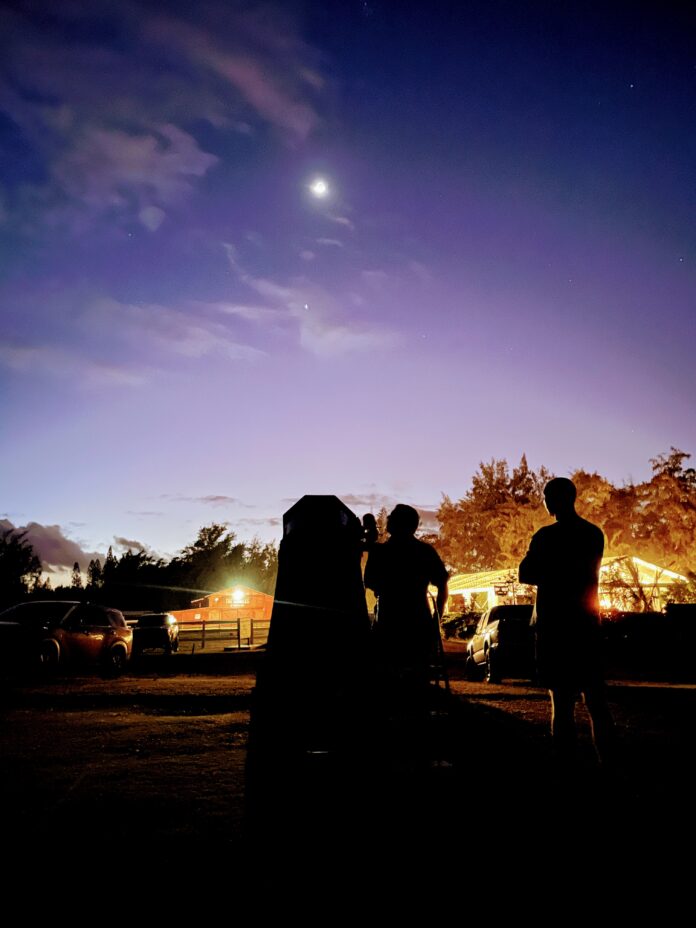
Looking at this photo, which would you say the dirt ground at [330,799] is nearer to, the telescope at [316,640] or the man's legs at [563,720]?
the telescope at [316,640]

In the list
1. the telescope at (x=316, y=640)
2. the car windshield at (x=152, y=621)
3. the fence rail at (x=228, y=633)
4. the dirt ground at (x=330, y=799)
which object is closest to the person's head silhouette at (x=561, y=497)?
the telescope at (x=316, y=640)

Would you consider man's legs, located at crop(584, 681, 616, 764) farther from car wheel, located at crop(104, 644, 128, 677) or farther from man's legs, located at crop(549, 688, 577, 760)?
car wheel, located at crop(104, 644, 128, 677)

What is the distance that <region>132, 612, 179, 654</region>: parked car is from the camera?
20531mm

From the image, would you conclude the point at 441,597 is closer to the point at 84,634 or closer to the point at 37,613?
the point at 84,634

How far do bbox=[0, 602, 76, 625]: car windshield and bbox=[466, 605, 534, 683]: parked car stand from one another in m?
10.3

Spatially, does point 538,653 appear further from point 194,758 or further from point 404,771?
point 194,758

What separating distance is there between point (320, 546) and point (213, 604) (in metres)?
35.3

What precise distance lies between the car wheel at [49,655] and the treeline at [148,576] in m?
25.6

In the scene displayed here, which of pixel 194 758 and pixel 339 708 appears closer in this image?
pixel 339 708

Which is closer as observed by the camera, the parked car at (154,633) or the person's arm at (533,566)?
the person's arm at (533,566)

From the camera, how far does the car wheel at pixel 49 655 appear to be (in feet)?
39.3

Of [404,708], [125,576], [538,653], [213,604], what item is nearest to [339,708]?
[404,708]

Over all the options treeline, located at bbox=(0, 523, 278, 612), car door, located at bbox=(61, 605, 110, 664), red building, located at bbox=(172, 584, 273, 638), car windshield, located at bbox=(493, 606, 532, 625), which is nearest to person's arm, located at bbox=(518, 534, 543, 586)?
car windshield, located at bbox=(493, 606, 532, 625)

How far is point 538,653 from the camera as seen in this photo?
3557mm
